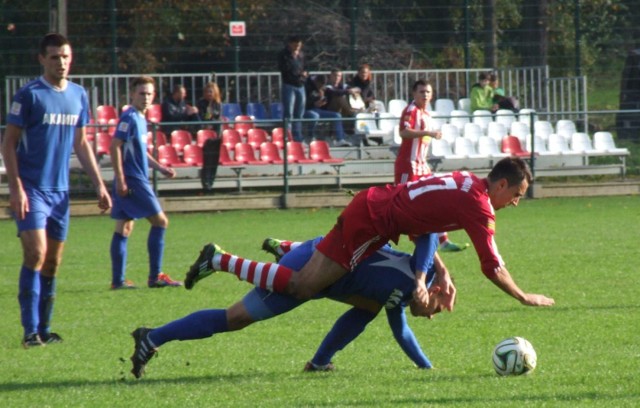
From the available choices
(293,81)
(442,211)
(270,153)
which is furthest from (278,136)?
(442,211)

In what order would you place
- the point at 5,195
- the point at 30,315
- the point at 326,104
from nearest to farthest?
1. the point at 30,315
2. the point at 5,195
3. the point at 326,104

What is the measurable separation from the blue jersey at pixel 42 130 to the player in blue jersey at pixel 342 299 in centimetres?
170

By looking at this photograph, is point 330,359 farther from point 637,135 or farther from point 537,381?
point 637,135

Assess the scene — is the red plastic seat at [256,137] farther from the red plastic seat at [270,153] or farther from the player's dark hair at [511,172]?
the player's dark hair at [511,172]

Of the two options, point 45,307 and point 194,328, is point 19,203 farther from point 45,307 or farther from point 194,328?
point 194,328

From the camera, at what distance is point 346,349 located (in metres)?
7.91

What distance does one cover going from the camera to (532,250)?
1358cm

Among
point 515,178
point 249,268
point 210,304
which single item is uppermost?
point 515,178

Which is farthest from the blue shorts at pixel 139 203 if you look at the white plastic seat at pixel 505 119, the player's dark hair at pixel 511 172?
the white plastic seat at pixel 505 119

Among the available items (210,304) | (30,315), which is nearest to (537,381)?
(30,315)

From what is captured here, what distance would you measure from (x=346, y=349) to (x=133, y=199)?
4002mm

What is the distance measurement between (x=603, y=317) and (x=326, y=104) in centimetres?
1359

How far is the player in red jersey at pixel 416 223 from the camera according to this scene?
6.37m

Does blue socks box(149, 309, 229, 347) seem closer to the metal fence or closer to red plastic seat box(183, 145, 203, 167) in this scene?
red plastic seat box(183, 145, 203, 167)
